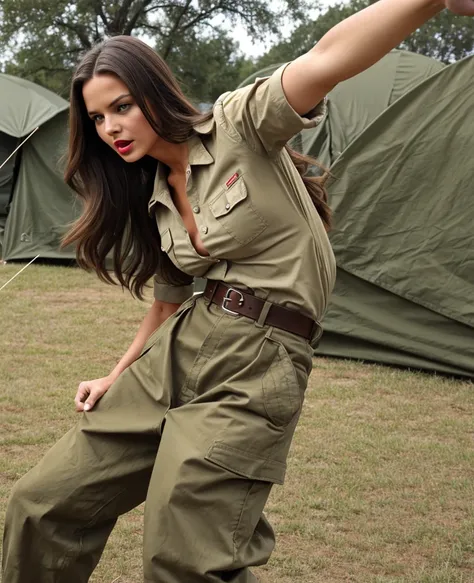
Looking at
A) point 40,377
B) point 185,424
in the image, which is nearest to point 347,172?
point 40,377

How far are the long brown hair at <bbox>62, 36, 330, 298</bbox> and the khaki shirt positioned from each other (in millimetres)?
138

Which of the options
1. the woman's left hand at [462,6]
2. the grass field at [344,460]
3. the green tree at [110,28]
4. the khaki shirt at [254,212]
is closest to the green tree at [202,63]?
the green tree at [110,28]

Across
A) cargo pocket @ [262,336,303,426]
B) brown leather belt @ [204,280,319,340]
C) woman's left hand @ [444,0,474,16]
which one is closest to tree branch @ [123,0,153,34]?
brown leather belt @ [204,280,319,340]

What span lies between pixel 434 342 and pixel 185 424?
→ 4.27m

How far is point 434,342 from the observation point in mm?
6355

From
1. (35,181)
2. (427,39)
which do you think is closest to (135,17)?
(427,39)

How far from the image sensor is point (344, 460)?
4773 millimetres

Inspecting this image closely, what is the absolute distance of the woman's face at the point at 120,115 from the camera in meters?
2.46

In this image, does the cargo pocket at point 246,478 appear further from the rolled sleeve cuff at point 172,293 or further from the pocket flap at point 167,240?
the rolled sleeve cuff at point 172,293

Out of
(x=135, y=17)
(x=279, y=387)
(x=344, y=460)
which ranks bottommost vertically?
(x=344, y=460)

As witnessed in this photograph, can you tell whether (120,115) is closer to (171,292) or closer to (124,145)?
(124,145)

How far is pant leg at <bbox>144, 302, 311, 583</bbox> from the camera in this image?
88.2 inches

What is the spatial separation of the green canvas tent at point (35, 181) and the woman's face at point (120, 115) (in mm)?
8636

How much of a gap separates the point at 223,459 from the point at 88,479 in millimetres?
456
